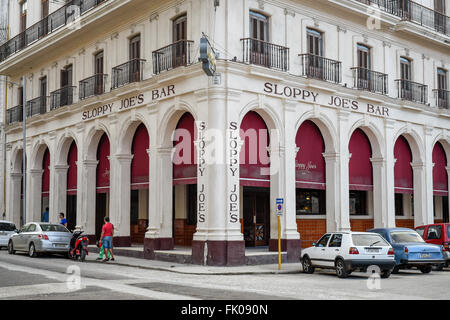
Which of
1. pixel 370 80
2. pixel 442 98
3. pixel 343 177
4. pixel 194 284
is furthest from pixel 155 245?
pixel 442 98

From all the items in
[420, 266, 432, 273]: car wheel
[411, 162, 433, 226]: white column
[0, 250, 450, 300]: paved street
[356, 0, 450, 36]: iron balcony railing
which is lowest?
[420, 266, 432, 273]: car wheel

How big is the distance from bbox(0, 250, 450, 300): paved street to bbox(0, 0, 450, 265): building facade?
3077 mm

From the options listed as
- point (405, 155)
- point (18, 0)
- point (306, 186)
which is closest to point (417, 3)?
point (405, 155)

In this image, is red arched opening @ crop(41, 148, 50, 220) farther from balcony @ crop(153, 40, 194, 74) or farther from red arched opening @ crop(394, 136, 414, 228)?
red arched opening @ crop(394, 136, 414, 228)

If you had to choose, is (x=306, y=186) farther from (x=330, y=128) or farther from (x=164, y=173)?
(x=164, y=173)

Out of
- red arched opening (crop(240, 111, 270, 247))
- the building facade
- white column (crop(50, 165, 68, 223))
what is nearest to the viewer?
the building facade

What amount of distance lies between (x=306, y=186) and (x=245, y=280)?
26.7 ft

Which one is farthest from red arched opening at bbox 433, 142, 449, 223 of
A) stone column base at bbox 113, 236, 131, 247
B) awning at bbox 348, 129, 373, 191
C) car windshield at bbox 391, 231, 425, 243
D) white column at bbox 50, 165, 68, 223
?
white column at bbox 50, 165, 68, 223

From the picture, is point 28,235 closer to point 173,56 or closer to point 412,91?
point 173,56

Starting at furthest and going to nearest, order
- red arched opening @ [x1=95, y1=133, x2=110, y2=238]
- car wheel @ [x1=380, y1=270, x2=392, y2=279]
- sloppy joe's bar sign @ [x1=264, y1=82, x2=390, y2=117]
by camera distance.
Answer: red arched opening @ [x1=95, y1=133, x2=110, y2=238] < sloppy joe's bar sign @ [x1=264, y1=82, x2=390, y2=117] < car wheel @ [x1=380, y1=270, x2=392, y2=279]

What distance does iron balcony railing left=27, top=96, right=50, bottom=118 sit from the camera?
3114cm

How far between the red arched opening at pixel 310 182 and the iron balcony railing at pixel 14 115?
17.4 m

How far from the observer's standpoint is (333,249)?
57.3ft

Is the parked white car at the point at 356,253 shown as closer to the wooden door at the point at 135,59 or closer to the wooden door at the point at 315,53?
the wooden door at the point at 315,53
